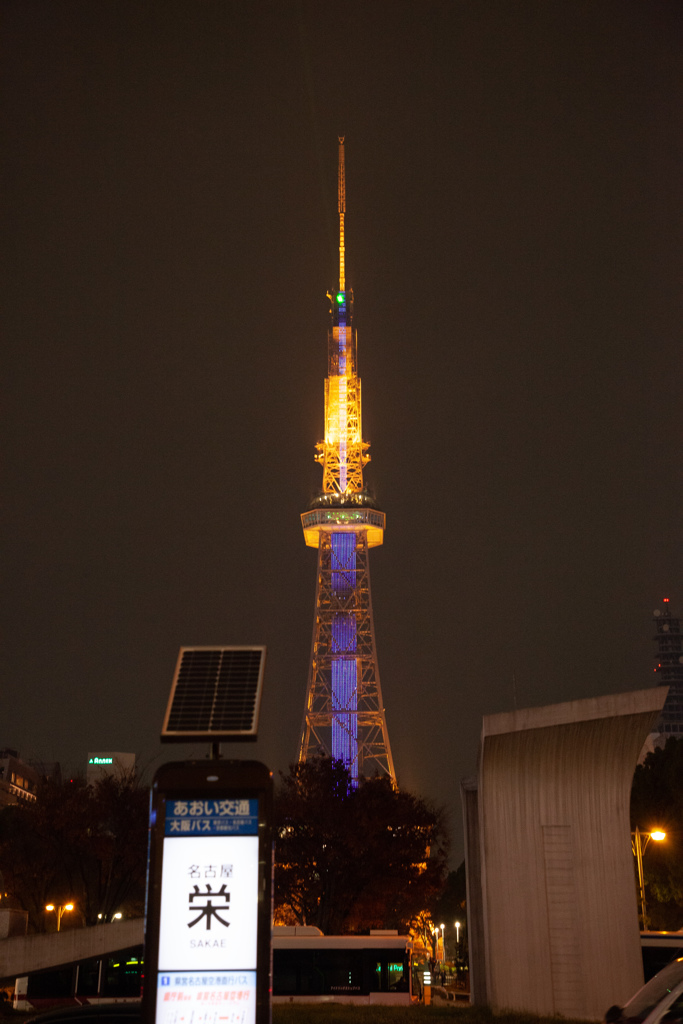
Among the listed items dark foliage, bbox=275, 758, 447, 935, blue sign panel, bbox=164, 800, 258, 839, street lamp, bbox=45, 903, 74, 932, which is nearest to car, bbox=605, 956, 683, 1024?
blue sign panel, bbox=164, 800, 258, 839

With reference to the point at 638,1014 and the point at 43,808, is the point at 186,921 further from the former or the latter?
the point at 43,808

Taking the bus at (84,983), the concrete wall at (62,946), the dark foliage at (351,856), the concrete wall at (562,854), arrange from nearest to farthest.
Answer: the concrete wall at (562,854)
the concrete wall at (62,946)
the bus at (84,983)
the dark foliage at (351,856)

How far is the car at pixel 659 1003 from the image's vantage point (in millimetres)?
10438

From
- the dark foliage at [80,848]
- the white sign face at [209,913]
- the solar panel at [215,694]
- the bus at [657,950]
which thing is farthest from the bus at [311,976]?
the white sign face at [209,913]

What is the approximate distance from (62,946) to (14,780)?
295 feet

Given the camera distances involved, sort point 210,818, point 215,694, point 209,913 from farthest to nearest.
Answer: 1. point 215,694
2. point 210,818
3. point 209,913

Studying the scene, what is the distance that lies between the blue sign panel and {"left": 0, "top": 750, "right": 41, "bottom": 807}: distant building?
3457 inches

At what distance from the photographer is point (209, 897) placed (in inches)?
307

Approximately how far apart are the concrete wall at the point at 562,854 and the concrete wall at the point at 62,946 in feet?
34.2

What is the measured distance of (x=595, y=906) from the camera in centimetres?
1758

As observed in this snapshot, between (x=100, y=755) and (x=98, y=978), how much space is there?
10889cm

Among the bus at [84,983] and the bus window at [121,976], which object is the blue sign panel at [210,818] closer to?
the bus at [84,983]

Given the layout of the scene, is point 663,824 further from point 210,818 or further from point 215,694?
point 210,818

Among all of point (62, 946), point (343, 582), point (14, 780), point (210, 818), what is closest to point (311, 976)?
point (62, 946)
